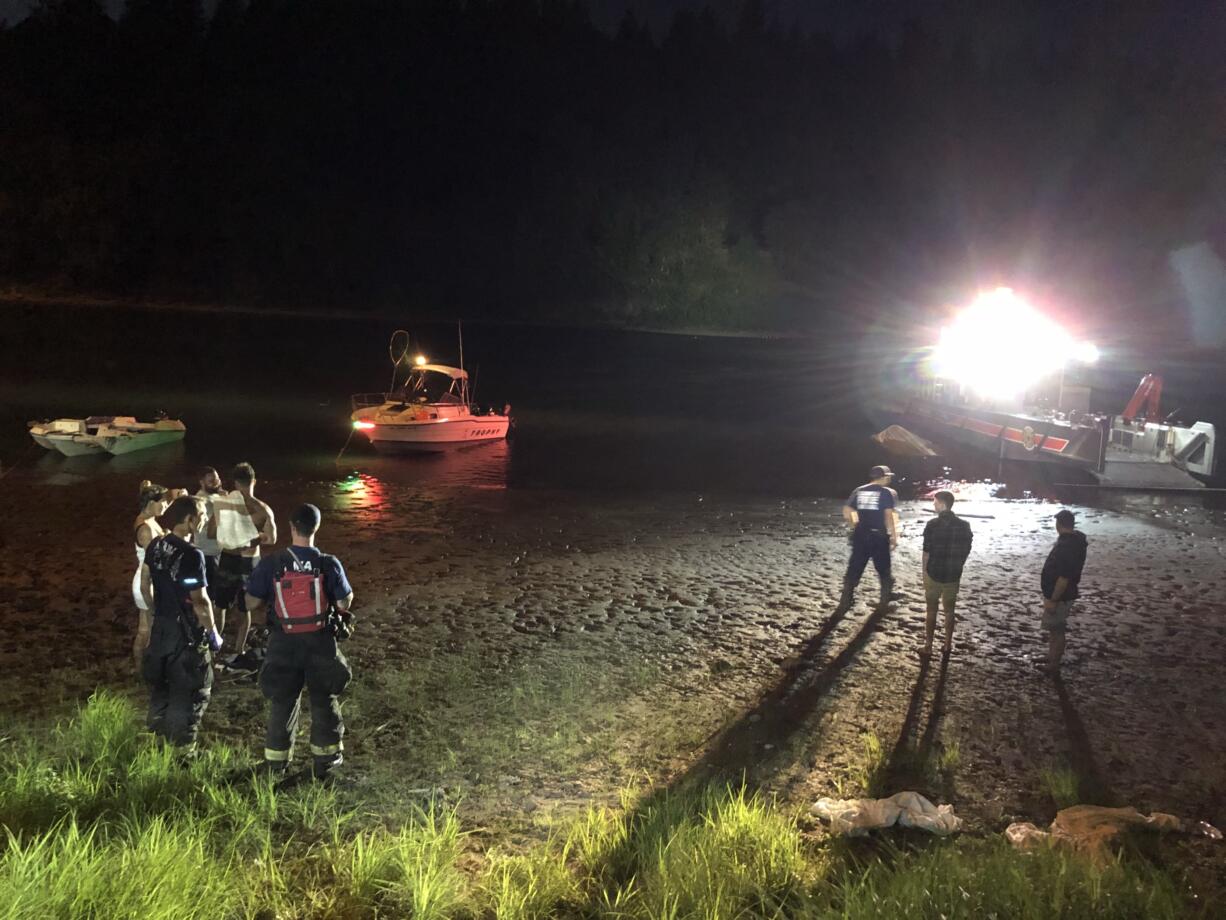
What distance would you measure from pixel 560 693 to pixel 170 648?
2.76m

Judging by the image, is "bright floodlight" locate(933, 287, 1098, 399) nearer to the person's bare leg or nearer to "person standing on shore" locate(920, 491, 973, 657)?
"person standing on shore" locate(920, 491, 973, 657)

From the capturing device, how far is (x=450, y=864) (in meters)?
4.24

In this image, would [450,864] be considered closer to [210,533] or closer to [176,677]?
[176,677]

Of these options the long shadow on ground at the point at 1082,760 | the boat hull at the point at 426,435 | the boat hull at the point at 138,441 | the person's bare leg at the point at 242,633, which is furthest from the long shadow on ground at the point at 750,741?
the boat hull at the point at 138,441

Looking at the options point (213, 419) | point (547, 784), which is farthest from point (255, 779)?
point (213, 419)

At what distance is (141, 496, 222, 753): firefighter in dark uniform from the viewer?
5.36 metres

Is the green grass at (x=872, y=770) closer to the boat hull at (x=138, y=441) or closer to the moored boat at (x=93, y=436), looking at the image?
the moored boat at (x=93, y=436)

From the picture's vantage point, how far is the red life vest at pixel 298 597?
5.05 metres

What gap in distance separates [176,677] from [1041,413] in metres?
22.3

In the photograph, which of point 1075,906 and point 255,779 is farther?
point 255,779

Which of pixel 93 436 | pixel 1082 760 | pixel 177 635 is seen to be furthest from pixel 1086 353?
pixel 93 436

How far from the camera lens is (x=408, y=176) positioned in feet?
272

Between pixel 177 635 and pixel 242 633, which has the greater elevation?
pixel 177 635

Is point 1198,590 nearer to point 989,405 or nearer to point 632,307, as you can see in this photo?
point 989,405
